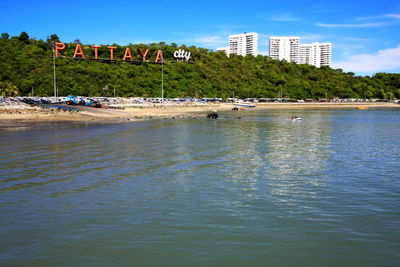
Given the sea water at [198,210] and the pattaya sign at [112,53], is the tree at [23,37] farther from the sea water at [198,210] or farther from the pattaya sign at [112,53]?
the sea water at [198,210]

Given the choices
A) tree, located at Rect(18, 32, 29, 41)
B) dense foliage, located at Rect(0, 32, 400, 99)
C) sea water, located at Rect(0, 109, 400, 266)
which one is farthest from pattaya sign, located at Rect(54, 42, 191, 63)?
sea water, located at Rect(0, 109, 400, 266)

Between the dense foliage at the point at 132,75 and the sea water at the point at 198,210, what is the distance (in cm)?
8858

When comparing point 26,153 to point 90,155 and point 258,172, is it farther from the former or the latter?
point 258,172

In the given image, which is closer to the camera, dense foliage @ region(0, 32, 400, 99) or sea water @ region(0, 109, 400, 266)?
sea water @ region(0, 109, 400, 266)

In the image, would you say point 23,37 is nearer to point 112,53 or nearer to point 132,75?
point 112,53

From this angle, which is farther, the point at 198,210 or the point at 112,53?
the point at 112,53

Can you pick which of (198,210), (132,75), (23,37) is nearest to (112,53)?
(132,75)

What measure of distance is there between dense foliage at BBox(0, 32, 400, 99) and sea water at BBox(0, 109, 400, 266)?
88.6 meters

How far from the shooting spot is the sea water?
940 cm

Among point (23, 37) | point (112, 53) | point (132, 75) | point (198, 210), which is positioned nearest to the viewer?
point (198, 210)

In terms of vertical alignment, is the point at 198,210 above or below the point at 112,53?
below

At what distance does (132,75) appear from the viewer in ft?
458

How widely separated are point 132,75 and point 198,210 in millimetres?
131543

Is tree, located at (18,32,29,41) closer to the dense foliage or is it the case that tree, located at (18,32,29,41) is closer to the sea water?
the dense foliage
